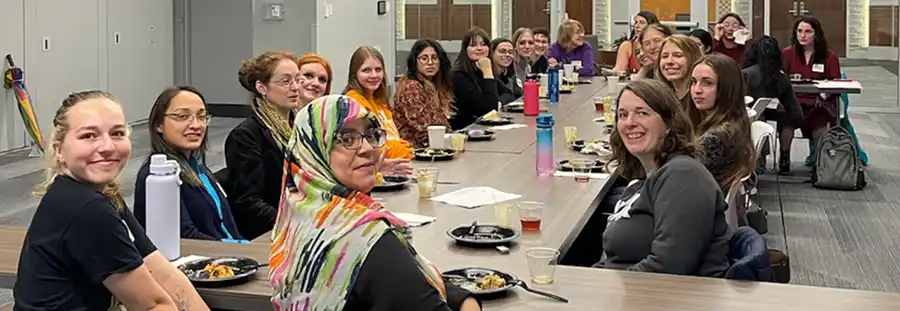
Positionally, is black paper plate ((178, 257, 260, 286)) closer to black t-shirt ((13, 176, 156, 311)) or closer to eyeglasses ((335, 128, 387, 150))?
black t-shirt ((13, 176, 156, 311))

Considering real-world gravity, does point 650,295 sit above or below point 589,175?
A: below

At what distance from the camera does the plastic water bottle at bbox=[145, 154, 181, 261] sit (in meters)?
2.67

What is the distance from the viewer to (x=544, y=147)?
13.6 ft

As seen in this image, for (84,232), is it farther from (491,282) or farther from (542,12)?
(542,12)

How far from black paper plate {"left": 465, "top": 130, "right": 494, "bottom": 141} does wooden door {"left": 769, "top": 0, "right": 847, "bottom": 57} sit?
335 inches

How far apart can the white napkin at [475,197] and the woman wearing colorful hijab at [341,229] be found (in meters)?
1.53

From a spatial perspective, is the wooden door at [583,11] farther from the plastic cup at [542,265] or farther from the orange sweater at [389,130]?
the plastic cup at [542,265]

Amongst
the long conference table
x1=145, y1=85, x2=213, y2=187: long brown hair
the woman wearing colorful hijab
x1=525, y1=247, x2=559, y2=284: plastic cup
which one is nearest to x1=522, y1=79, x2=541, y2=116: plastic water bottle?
the long conference table

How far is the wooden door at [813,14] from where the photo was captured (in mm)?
12930

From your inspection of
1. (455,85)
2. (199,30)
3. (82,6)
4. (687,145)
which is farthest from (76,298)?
(199,30)

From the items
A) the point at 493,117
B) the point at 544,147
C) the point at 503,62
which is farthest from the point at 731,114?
the point at 503,62

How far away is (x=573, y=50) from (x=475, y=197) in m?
6.14

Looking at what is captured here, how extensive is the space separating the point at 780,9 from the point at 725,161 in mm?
9994

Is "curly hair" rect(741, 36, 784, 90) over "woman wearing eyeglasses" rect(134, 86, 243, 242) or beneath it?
over
